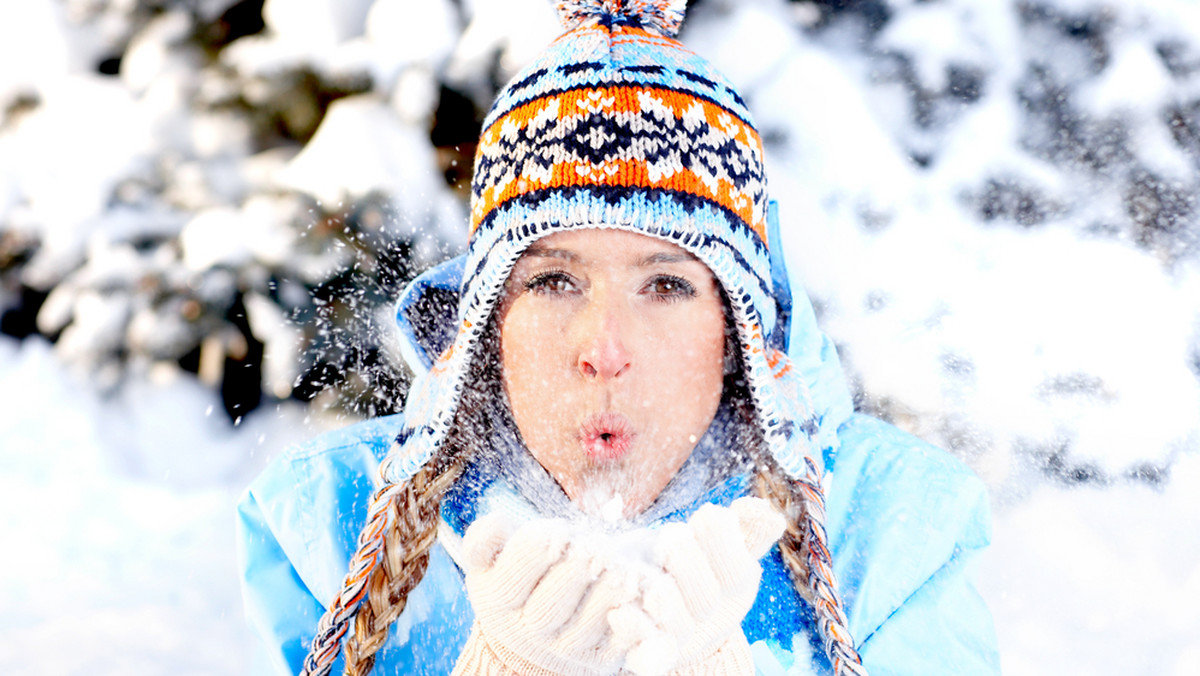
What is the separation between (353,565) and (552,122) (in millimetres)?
820

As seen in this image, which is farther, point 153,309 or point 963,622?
point 153,309

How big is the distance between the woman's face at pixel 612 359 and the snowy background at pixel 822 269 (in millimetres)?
1151

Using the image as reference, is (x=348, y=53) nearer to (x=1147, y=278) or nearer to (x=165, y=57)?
(x=165, y=57)

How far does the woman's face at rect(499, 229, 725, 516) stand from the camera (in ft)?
3.88

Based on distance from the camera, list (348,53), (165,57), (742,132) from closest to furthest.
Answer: (742,132)
(348,53)
(165,57)

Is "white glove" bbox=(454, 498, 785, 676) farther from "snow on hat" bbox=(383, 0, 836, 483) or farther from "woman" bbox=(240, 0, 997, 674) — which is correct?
"snow on hat" bbox=(383, 0, 836, 483)

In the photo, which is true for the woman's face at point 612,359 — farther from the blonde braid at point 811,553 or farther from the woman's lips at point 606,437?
the blonde braid at point 811,553

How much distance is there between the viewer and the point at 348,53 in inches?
85.3

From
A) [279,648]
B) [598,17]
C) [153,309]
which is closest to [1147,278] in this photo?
[598,17]

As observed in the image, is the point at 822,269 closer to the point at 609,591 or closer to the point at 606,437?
the point at 606,437

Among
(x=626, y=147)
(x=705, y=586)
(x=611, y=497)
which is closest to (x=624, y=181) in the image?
(x=626, y=147)

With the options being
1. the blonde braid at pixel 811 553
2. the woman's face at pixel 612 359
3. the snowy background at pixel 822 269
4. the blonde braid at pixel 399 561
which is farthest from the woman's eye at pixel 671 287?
the snowy background at pixel 822 269

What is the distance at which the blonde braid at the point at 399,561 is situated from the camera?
1255 millimetres

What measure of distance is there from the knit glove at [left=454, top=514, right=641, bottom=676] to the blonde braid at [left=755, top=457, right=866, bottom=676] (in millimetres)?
487
